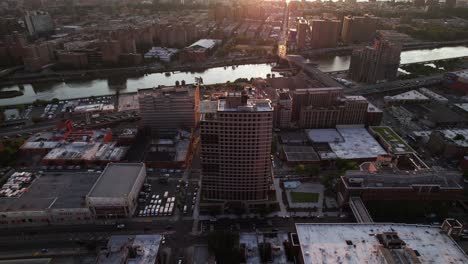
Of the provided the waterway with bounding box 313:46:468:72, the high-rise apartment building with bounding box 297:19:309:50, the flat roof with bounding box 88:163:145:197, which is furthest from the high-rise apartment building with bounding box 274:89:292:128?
the high-rise apartment building with bounding box 297:19:309:50

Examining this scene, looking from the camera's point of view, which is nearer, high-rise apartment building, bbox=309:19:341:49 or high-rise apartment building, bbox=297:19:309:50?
high-rise apartment building, bbox=297:19:309:50

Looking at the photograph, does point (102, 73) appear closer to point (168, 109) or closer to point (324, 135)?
point (168, 109)

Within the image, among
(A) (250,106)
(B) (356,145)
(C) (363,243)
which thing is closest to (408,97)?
(B) (356,145)

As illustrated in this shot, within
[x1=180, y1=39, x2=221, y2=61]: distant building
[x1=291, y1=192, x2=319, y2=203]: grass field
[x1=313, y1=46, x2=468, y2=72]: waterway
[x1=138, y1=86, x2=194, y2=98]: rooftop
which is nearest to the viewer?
[x1=291, y1=192, x2=319, y2=203]: grass field

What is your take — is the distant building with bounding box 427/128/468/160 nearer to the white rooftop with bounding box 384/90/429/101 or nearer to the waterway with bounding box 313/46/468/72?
the white rooftop with bounding box 384/90/429/101

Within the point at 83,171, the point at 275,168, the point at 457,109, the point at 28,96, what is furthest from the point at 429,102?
the point at 28,96

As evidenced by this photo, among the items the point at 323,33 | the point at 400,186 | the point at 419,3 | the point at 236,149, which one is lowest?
the point at 400,186
